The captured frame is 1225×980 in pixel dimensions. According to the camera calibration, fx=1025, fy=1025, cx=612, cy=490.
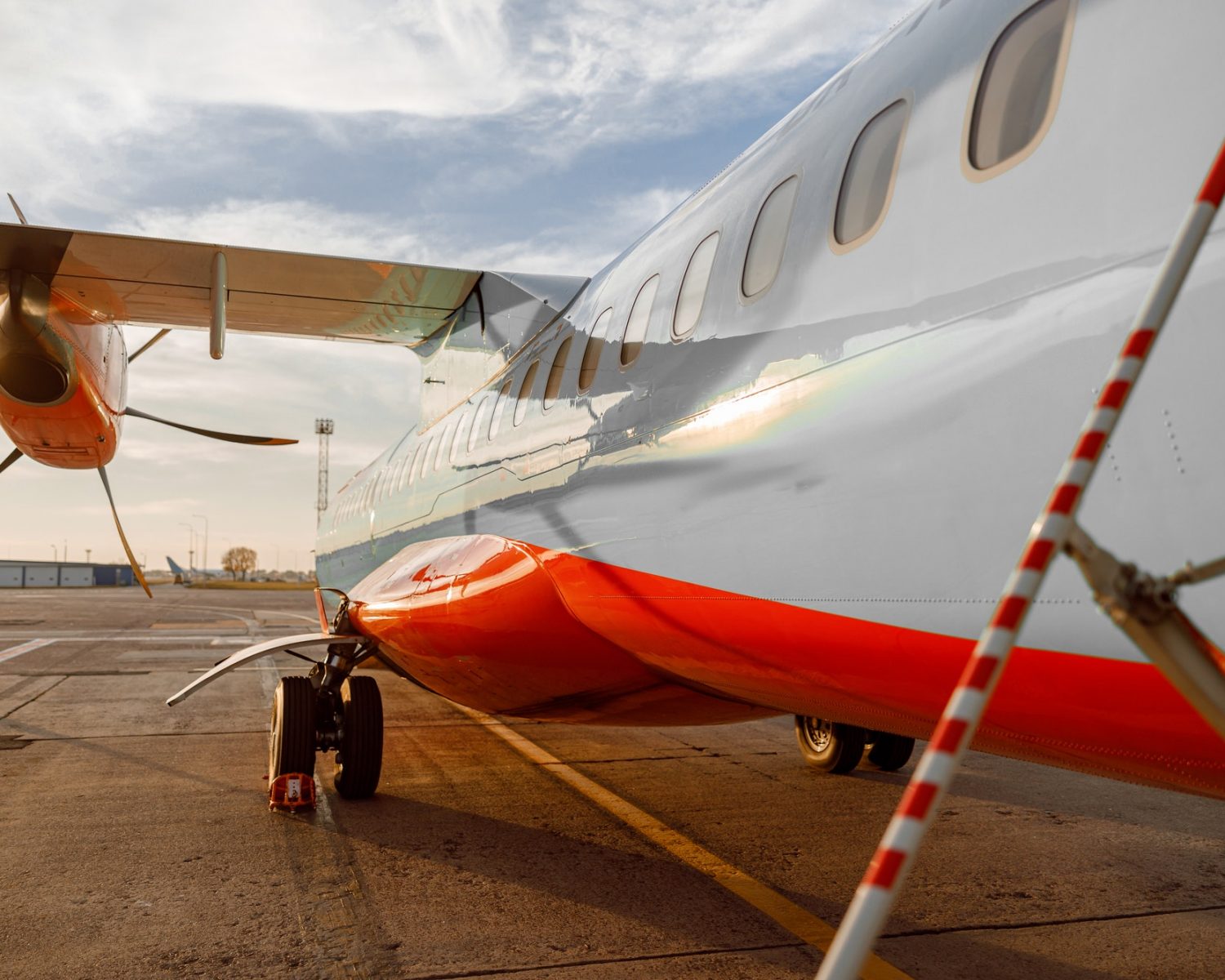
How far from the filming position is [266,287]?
315 inches

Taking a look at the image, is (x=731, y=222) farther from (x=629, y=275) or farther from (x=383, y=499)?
(x=383, y=499)

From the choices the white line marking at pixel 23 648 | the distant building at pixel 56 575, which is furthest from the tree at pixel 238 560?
the white line marking at pixel 23 648

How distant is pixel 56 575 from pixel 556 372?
326ft

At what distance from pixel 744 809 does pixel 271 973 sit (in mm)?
3437

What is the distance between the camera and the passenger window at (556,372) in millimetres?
5362

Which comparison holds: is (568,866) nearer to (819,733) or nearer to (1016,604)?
(819,733)

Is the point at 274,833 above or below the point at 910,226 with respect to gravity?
below

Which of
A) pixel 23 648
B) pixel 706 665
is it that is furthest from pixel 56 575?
pixel 706 665

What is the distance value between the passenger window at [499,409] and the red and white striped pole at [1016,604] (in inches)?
198

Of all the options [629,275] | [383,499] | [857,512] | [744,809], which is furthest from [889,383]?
[383,499]

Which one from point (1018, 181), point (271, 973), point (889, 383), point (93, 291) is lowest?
point (271, 973)

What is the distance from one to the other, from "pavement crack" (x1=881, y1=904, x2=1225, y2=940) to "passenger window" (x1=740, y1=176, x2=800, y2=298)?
2.79 m

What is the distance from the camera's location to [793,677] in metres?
3.14

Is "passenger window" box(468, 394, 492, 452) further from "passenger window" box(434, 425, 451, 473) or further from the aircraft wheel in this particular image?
the aircraft wheel
